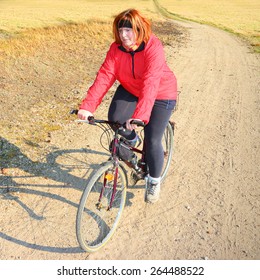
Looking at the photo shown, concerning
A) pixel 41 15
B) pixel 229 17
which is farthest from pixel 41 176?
pixel 229 17

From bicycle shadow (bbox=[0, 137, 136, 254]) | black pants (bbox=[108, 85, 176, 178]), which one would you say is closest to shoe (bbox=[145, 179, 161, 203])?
bicycle shadow (bbox=[0, 137, 136, 254])

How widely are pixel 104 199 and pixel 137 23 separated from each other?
2.03m

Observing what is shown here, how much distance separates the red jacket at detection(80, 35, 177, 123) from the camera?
377cm

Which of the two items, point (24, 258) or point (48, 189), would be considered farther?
point (48, 189)

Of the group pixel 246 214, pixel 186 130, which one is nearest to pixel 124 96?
pixel 246 214

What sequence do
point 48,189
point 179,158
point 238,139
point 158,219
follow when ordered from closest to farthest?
point 158,219
point 48,189
point 179,158
point 238,139

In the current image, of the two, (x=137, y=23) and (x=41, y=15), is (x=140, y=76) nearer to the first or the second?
(x=137, y=23)

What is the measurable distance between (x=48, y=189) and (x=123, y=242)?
153 centimetres

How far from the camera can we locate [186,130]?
285 inches

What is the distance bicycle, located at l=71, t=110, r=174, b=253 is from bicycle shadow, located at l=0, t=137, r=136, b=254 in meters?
0.29

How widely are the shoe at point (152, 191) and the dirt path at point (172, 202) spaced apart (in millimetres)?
118

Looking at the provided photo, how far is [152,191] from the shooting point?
4.70m

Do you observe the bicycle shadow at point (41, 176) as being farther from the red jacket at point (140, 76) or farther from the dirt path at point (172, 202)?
the red jacket at point (140, 76)
